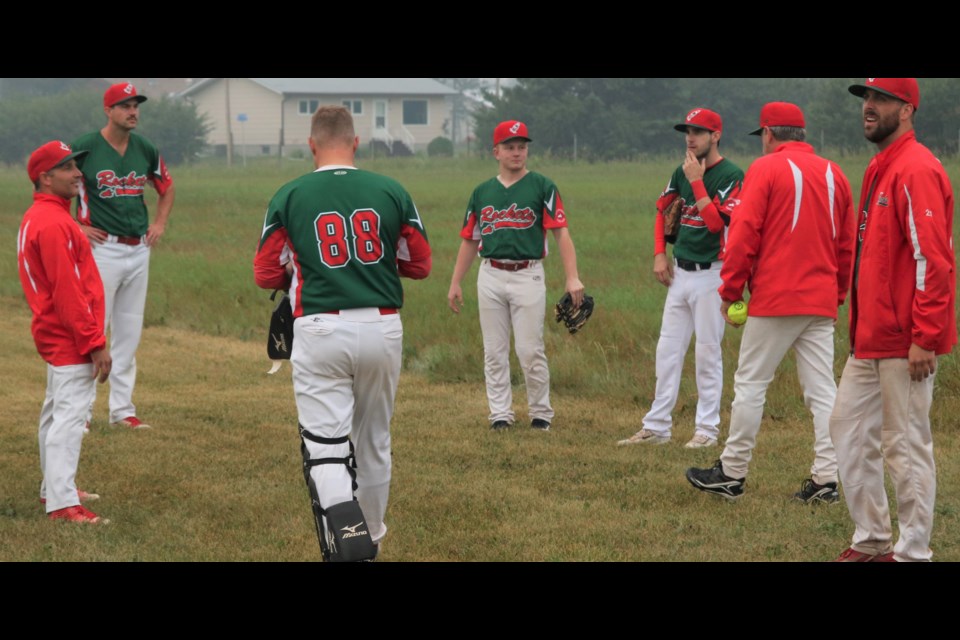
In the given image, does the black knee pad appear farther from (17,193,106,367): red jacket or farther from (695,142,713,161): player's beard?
(695,142,713,161): player's beard

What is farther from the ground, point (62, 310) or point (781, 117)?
point (781, 117)

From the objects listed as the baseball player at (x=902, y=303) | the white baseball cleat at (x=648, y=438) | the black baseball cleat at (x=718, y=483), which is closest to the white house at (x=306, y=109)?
the white baseball cleat at (x=648, y=438)

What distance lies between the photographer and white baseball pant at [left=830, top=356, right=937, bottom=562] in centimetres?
540

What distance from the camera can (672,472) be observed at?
781cm

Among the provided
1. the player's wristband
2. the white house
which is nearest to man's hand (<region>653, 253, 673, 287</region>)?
the player's wristband

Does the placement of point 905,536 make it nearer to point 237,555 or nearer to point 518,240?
point 237,555

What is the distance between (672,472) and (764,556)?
1719mm

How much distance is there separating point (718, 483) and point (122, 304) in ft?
15.4

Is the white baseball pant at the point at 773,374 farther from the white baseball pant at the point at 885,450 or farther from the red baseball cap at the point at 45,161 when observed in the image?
the red baseball cap at the point at 45,161

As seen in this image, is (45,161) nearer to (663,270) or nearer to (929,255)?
(663,270)

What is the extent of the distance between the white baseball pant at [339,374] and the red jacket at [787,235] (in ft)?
7.09

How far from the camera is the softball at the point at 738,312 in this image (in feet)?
22.8

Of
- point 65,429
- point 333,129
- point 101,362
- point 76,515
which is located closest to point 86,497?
point 76,515

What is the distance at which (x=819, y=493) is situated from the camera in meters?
7.02
